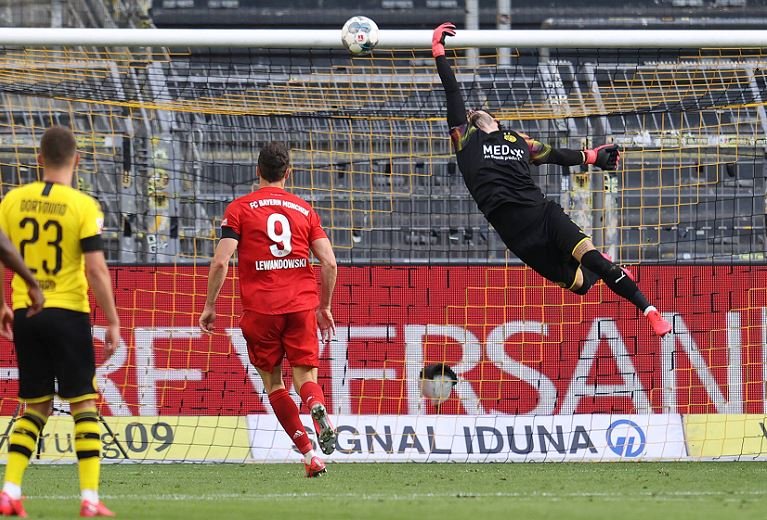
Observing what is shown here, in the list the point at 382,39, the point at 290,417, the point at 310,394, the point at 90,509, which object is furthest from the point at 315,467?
the point at 382,39

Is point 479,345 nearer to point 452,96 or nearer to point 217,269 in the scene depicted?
point 452,96

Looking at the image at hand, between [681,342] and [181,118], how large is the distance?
16.9 feet

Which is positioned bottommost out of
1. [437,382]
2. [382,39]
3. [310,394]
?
[437,382]

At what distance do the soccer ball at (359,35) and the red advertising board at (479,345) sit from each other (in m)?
2.19

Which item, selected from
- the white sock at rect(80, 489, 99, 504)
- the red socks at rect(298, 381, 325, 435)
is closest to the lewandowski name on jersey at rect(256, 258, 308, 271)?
the red socks at rect(298, 381, 325, 435)

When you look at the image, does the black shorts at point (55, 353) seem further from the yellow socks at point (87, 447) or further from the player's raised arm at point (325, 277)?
the player's raised arm at point (325, 277)

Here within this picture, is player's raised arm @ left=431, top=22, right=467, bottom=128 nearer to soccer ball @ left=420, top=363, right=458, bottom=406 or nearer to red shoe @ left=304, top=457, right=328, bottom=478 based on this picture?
red shoe @ left=304, top=457, right=328, bottom=478

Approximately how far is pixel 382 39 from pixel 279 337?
9.11ft

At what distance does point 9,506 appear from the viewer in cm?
560

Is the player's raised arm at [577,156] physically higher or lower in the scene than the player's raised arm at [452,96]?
lower

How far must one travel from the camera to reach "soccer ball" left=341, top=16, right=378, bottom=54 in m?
9.48

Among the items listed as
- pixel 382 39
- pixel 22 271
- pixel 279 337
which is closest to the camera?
pixel 22 271

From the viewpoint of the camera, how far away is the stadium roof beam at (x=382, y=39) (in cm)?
966

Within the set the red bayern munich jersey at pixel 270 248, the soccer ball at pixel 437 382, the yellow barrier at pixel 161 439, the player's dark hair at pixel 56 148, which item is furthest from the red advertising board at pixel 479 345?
the player's dark hair at pixel 56 148
